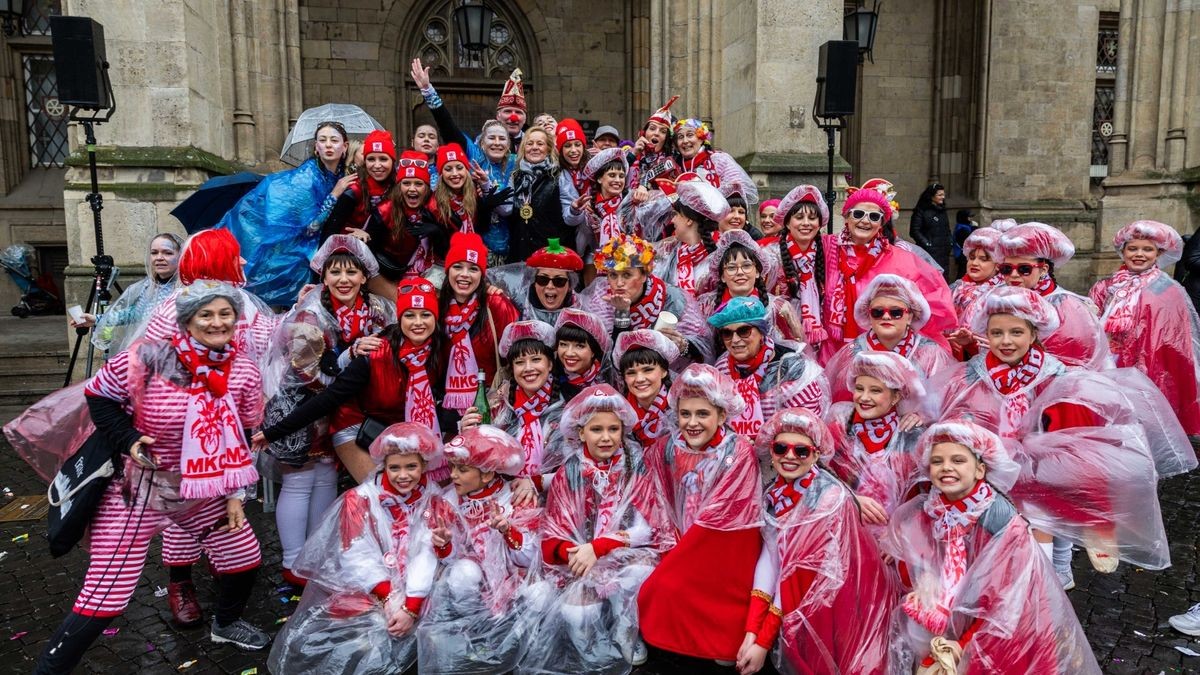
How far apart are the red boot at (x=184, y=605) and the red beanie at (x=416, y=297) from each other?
163 cm

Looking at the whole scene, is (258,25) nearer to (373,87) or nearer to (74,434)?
(373,87)

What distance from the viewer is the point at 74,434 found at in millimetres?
3557

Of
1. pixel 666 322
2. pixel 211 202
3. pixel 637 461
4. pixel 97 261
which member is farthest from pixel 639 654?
pixel 97 261

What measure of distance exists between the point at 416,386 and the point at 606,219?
2112 mm

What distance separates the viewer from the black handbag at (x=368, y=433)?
4.09 metres

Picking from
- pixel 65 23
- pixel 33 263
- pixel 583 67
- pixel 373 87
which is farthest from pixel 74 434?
pixel 33 263

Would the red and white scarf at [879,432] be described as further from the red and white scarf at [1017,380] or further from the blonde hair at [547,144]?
the blonde hair at [547,144]

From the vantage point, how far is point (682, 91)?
1092cm

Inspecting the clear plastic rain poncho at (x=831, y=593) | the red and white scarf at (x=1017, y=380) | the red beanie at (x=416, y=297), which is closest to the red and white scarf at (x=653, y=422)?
the clear plastic rain poncho at (x=831, y=593)

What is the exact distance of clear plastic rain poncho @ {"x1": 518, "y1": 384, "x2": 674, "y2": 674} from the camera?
3.32 meters

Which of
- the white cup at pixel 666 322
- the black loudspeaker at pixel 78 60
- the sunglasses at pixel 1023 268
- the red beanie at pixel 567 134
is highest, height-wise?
the black loudspeaker at pixel 78 60

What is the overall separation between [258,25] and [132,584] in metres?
8.94

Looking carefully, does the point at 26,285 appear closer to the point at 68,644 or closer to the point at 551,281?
the point at 551,281

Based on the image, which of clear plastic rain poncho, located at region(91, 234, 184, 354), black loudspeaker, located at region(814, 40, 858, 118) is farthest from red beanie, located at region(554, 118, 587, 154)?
black loudspeaker, located at region(814, 40, 858, 118)
